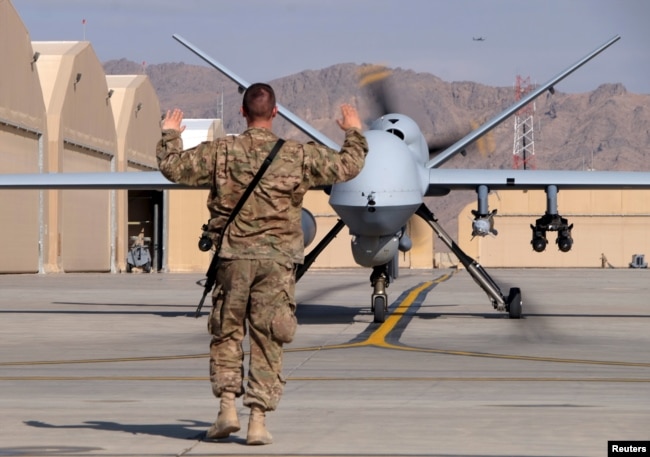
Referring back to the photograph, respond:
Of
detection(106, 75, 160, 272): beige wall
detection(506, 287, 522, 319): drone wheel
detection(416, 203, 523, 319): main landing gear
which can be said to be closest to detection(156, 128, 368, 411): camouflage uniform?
detection(416, 203, 523, 319): main landing gear

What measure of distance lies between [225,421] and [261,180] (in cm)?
152

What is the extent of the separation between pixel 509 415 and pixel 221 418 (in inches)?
88.6

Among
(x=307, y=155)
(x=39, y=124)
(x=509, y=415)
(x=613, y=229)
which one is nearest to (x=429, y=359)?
(x=509, y=415)

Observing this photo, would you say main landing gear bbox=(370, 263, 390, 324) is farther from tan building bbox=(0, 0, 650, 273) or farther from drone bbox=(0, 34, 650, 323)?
tan building bbox=(0, 0, 650, 273)

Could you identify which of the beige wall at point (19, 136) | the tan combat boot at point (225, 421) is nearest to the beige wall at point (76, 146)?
the beige wall at point (19, 136)

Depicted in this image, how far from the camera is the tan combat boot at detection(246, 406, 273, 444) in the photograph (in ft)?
23.6

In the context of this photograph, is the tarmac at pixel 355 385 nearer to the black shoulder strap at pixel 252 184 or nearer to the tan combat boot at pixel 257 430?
the tan combat boot at pixel 257 430

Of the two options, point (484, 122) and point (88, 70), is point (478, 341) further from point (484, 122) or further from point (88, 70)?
point (88, 70)

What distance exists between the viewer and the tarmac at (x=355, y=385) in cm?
737

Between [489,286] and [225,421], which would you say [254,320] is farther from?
[489,286]

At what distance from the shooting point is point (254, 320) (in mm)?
7531

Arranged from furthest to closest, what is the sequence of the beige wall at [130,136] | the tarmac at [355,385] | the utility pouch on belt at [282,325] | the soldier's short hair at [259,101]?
the beige wall at [130,136] < the soldier's short hair at [259,101] < the utility pouch on belt at [282,325] < the tarmac at [355,385]

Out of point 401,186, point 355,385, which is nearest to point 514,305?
point 401,186

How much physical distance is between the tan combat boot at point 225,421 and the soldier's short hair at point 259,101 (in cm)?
178
